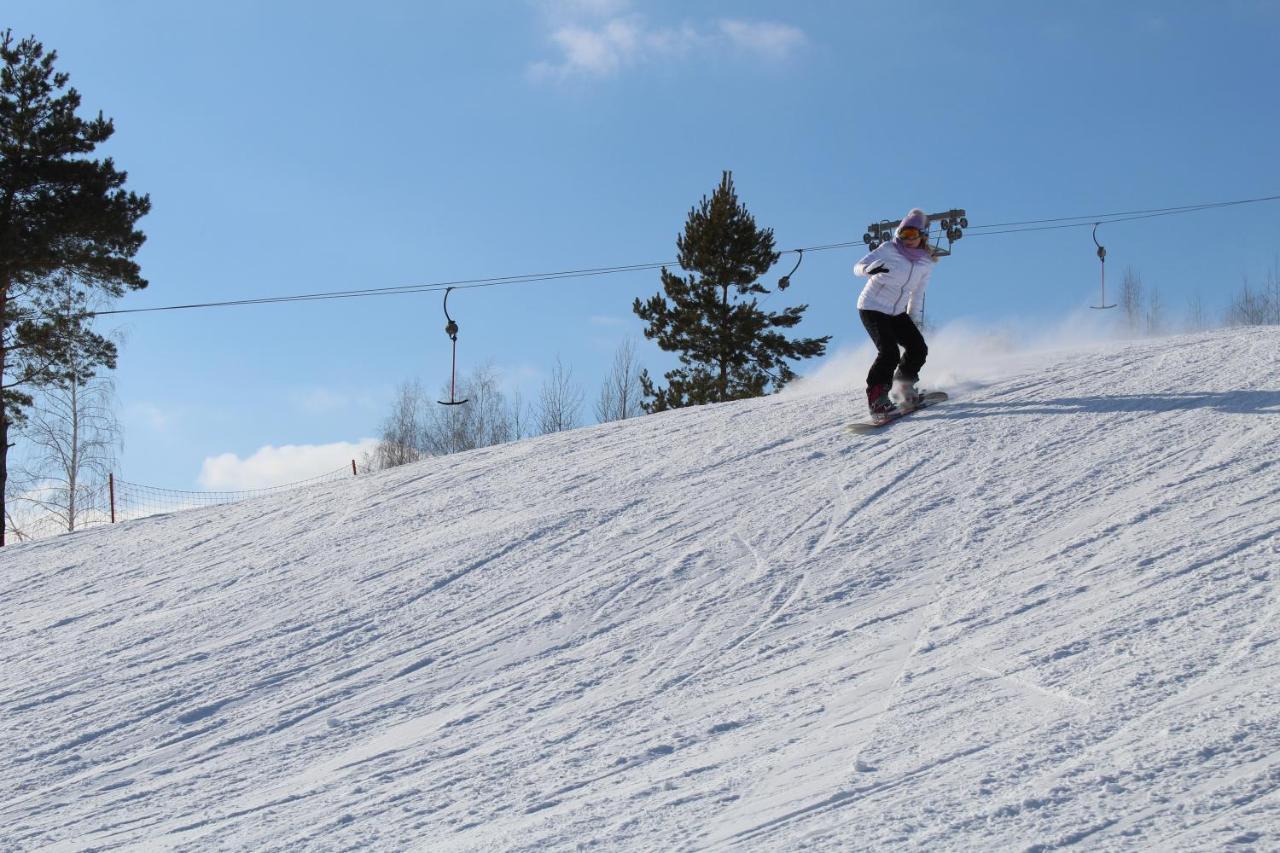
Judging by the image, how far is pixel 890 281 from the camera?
10.8 m

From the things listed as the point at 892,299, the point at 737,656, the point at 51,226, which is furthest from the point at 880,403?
the point at 51,226

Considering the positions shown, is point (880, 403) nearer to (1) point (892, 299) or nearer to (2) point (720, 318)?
(1) point (892, 299)

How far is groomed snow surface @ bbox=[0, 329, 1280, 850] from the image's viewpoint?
4336mm

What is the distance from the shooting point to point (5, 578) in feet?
38.9

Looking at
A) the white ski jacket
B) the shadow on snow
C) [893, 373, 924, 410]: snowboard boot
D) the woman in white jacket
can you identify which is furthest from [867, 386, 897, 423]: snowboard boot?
the white ski jacket

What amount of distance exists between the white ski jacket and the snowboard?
3.02ft

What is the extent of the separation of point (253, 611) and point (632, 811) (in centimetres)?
484

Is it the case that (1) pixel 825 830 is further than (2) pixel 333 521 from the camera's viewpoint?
No

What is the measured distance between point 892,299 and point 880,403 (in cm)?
95

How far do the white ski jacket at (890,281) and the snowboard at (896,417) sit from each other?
92 centimetres

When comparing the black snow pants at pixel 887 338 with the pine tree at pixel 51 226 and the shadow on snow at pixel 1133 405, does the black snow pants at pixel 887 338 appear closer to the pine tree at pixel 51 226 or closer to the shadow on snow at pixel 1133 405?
the shadow on snow at pixel 1133 405

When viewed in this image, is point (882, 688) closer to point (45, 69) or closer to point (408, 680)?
point (408, 680)

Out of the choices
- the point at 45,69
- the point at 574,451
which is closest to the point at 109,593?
the point at 574,451

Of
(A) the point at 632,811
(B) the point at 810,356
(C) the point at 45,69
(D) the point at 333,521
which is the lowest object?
(A) the point at 632,811
